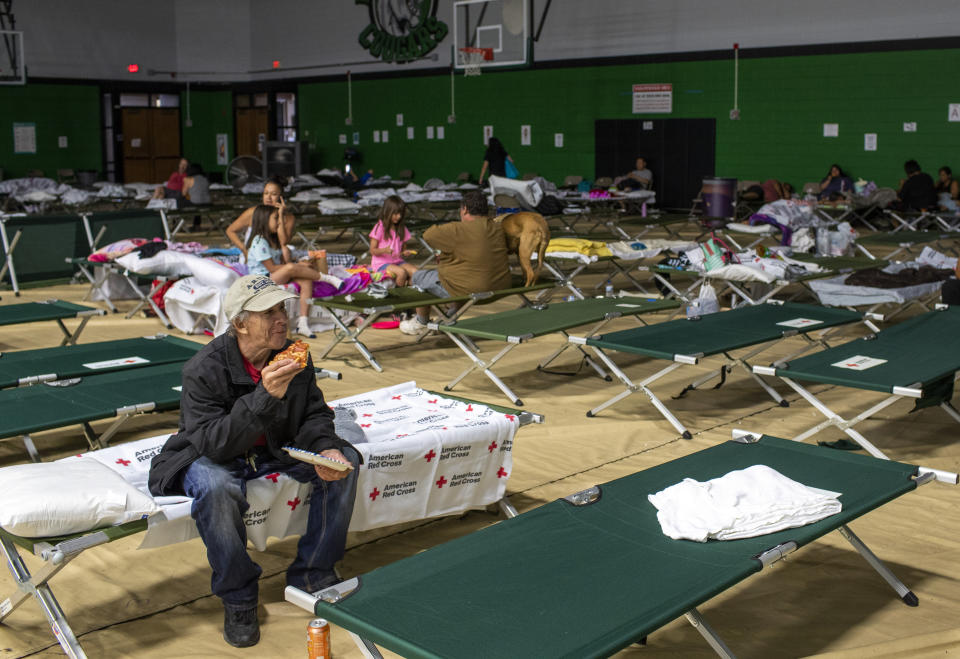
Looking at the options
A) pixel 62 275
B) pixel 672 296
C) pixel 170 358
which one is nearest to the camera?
pixel 170 358

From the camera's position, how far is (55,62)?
72.4ft

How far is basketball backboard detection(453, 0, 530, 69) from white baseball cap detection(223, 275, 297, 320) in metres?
13.4

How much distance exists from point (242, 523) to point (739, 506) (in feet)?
4.95

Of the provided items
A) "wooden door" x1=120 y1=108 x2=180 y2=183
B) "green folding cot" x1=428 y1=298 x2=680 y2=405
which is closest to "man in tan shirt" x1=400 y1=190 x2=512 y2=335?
"green folding cot" x1=428 y1=298 x2=680 y2=405

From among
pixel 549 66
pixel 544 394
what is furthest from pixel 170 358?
pixel 549 66

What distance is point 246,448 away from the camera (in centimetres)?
326

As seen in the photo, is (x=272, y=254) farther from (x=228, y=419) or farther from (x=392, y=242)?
(x=228, y=419)

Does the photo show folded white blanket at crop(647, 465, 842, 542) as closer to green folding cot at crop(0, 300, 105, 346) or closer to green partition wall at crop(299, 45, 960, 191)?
green folding cot at crop(0, 300, 105, 346)

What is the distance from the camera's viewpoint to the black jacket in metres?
3.19

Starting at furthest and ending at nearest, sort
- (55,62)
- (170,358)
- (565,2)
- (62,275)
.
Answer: (55,62), (565,2), (62,275), (170,358)

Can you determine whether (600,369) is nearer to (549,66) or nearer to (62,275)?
(62,275)

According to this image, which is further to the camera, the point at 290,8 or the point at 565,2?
the point at 290,8

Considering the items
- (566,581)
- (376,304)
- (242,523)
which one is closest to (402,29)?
(376,304)

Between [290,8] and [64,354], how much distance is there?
1999 centimetres
